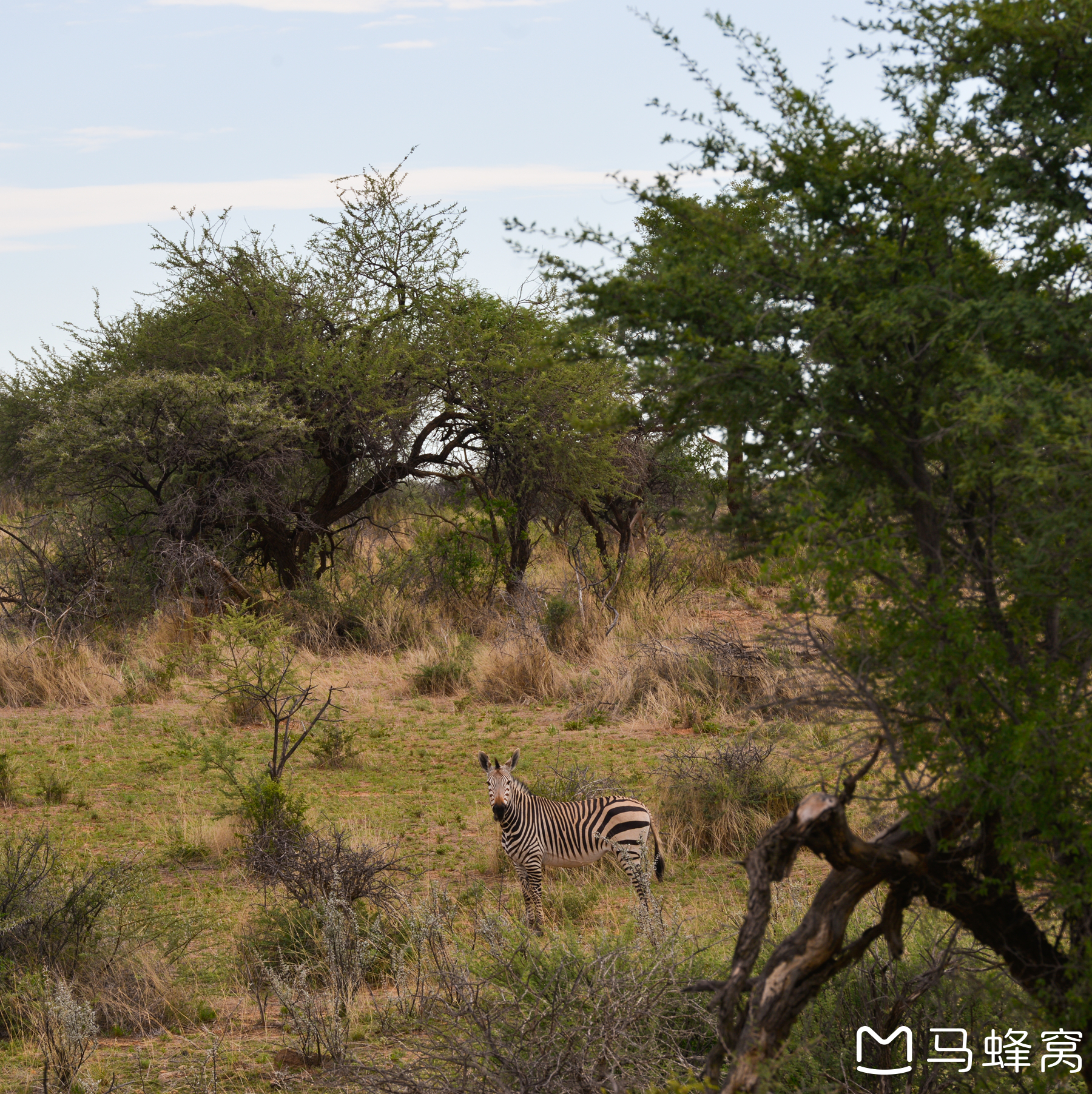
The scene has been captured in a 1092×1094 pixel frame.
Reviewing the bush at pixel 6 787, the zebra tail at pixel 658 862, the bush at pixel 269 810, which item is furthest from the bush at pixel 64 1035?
the bush at pixel 6 787

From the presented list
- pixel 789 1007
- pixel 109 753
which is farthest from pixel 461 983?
pixel 109 753

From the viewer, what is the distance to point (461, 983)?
4.46m

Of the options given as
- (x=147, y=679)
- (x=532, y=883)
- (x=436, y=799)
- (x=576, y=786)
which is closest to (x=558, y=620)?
(x=147, y=679)

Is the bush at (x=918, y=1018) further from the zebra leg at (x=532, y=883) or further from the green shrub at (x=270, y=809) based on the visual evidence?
the green shrub at (x=270, y=809)

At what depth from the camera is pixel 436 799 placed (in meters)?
10.2

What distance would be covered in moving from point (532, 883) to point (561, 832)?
405mm

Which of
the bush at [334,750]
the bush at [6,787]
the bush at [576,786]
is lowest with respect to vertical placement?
the bush at [6,787]

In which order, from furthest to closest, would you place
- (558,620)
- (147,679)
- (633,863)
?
(558,620), (147,679), (633,863)

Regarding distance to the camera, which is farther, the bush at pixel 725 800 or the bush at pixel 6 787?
the bush at pixel 6 787

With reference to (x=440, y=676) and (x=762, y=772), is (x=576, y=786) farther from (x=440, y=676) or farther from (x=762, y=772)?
(x=440, y=676)

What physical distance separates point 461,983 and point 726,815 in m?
4.57

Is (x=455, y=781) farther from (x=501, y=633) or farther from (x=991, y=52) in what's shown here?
(x=991, y=52)

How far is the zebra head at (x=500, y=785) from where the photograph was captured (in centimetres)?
714

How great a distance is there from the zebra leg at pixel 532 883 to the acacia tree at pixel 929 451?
332cm
